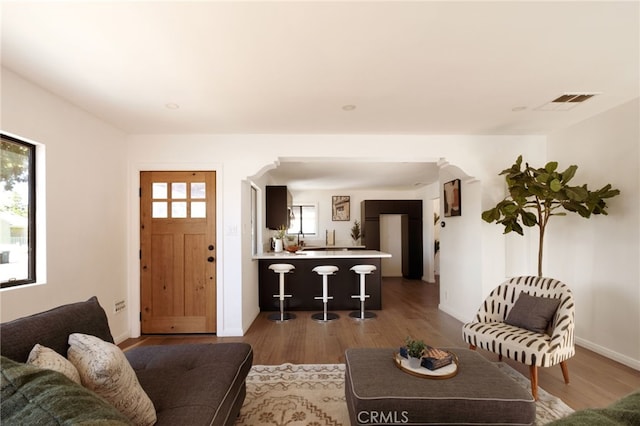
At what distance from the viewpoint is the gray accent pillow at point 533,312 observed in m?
2.72

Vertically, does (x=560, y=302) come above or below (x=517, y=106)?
below

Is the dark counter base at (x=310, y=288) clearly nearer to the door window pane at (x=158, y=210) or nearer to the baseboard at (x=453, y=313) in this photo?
the baseboard at (x=453, y=313)

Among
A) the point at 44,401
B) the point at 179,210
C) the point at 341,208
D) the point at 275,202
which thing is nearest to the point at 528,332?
the point at 44,401

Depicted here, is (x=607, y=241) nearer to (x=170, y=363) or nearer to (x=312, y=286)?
(x=312, y=286)

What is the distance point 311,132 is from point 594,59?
104 inches

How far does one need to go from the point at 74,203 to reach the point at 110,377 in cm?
240

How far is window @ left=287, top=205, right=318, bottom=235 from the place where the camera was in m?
9.23

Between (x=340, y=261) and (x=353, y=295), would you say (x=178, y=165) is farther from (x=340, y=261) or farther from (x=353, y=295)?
(x=353, y=295)

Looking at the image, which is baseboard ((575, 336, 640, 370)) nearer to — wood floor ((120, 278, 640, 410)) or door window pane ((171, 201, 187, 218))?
wood floor ((120, 278, 640, 410))

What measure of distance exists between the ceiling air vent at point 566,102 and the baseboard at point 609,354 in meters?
2.44

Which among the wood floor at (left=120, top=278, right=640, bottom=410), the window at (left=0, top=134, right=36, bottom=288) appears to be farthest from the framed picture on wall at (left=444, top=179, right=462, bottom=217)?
the window at (left=0, top=134, right=36, bottom=288)

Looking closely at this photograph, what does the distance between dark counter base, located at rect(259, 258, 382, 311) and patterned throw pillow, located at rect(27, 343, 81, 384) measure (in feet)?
13.2

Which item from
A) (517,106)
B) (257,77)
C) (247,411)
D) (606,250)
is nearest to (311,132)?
(257,77)

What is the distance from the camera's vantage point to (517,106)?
3.13 m
